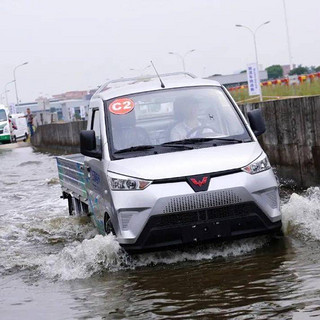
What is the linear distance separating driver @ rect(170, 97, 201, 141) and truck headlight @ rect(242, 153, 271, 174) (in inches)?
34.9

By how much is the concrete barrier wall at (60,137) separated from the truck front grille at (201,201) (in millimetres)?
28043

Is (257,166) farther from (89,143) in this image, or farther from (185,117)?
(89,143)

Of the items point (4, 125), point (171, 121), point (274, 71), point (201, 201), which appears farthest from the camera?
point (274, 71)

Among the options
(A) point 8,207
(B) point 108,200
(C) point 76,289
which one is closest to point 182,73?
(B) point 108,200

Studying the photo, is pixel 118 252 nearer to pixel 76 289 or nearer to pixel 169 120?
pixel 76 289

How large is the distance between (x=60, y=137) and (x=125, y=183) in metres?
38.3

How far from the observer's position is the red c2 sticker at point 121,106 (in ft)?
31.9

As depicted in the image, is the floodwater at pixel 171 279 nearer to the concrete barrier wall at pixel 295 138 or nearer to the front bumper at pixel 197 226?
the front bumper at pixel 197 226

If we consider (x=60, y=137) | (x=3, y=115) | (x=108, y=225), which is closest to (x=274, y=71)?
(x=3, y=115)

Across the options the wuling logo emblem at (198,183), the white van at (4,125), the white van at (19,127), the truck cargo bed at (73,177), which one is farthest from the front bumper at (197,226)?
the white van at (19,127)

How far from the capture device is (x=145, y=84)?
1025 cm

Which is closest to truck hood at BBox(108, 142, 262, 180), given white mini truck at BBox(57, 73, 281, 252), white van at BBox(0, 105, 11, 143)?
white mini truck at BBox(57, 73, 281, 252)

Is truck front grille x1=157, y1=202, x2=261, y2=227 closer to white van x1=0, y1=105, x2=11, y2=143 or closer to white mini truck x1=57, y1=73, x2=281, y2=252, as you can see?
white mini truck x1=57, y1=73, x2=281, y2=252

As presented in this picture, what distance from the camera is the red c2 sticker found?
9.72 m
